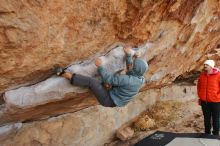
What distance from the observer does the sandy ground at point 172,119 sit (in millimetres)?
8234

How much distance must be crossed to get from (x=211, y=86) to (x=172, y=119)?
2729 mm

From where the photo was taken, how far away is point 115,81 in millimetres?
5207

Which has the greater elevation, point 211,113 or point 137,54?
point 137,54

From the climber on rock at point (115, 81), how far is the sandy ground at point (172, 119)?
263 cm

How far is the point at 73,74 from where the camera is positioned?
17.0ft

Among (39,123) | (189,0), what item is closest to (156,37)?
(189,0)

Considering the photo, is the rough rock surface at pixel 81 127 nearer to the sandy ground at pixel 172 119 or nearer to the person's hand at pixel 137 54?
the sandy ground at pixel 172 119

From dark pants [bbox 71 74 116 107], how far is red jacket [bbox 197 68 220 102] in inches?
72.6

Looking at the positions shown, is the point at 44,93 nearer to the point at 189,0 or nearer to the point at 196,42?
the point at 189,0

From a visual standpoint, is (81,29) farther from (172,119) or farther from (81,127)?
(172,119)

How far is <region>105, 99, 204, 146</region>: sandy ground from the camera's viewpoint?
823 centimetres

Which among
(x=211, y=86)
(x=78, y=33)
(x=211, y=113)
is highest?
(x=78, y=33)

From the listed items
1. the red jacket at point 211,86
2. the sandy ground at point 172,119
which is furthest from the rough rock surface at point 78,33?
the sandy ground at point 172,119

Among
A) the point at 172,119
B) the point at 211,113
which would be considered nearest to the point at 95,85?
the point at 211,113
